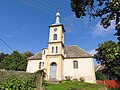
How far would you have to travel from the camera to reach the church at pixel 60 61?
3700cm

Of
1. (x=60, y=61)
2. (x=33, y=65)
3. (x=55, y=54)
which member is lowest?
(x=33, y=65)

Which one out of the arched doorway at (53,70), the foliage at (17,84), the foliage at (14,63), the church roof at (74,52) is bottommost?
the foliage at (17,84)

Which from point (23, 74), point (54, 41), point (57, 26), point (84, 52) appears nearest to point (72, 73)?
point (84, 52)

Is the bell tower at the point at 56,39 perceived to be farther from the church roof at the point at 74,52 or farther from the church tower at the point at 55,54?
the church roof at the point at 74,52

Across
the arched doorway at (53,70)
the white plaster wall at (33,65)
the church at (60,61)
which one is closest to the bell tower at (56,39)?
the church at (60,61)

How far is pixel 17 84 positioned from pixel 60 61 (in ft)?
92.7

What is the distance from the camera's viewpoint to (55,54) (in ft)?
124

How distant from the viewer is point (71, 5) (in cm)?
1006

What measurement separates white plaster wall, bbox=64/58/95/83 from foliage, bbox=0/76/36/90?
2787 centimetres

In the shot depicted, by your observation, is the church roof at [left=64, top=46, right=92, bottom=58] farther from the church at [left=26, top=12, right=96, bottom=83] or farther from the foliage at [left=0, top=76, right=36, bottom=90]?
the foliage at [left=0, top=76, right=36, bottom=90]

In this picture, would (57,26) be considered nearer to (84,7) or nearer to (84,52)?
(84,52)

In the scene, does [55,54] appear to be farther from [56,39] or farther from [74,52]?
[74,52]

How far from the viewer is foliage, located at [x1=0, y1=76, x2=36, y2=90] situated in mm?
8336

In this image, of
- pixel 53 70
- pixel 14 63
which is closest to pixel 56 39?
pixel 53 70
